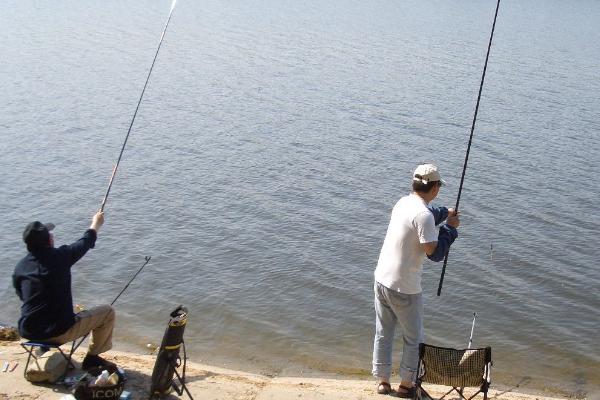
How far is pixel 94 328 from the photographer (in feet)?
19.3

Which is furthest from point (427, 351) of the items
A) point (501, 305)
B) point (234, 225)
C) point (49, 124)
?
point (49, 124)

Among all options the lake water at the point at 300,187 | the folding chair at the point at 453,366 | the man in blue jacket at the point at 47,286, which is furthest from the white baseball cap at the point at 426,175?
the lake water at the point at 300,187

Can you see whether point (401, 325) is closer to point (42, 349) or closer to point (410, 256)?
point (410, 256)

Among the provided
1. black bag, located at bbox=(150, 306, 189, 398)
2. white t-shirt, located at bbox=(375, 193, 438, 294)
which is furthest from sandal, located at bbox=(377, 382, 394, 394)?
black bag, located at bbox=(150, 306, 189, 398)

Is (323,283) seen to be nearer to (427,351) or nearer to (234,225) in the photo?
(234,225)

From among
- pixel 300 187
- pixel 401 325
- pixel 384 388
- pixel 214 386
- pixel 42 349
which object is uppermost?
pixel 401 325

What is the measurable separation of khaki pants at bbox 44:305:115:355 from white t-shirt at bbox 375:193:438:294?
7.19ft

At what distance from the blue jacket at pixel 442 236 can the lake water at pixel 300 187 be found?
3.00 metres

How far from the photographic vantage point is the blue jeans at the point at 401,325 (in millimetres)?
5418

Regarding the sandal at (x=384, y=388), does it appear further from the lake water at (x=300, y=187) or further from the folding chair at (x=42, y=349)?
the folding chair at (x=42, y=349)

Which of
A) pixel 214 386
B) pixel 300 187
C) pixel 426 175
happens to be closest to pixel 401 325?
pixel 426 175

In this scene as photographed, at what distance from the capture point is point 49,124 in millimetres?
16094

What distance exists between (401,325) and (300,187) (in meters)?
7.89

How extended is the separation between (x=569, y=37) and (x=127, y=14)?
20052mm
